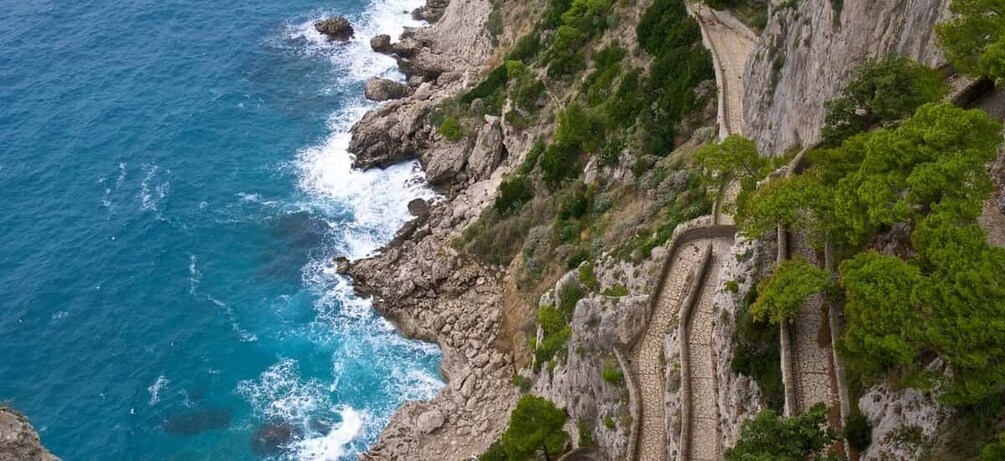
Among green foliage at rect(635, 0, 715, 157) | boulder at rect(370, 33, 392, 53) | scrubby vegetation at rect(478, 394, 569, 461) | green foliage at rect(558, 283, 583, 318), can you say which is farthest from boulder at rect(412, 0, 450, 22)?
scrubby vegetation at rect(478, 394, 569, 461)

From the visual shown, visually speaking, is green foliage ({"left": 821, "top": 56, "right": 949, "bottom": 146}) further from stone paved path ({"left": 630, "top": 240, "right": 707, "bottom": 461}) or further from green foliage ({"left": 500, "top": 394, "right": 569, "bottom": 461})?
green foliage ({"left": 500, "top": 394, "right": 569, "bottom": 461})

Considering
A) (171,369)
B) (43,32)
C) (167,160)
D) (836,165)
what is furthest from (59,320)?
(836,165)

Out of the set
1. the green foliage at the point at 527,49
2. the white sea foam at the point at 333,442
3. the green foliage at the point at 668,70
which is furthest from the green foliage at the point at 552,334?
the green foliage at the point at 527,49

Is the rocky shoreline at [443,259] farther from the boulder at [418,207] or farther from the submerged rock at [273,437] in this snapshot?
the submerged rock at [273,437]

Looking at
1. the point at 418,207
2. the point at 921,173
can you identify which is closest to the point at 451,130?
the point at 418,207

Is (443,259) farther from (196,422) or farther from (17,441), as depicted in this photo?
(17,441)
